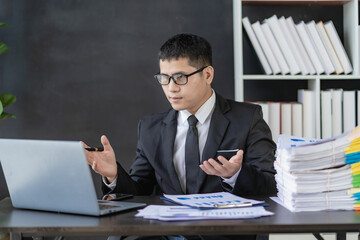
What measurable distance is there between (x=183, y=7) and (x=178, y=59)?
1371 mm

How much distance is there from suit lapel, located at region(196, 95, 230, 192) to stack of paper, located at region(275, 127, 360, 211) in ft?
1.97

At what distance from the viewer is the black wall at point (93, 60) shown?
3.51 meters

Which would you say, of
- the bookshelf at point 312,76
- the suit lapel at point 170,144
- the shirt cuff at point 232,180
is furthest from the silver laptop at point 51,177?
the bookshelf at point 312,76

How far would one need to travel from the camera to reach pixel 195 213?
1.52 m

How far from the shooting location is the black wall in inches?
138

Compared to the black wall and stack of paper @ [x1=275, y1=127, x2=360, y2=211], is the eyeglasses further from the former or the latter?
the black wall

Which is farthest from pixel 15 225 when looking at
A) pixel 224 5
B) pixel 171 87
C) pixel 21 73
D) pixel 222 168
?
pixel 224 5

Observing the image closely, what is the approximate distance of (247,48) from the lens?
355 centimetres

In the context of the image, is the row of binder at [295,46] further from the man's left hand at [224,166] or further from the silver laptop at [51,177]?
the silver laptop at [51,177]

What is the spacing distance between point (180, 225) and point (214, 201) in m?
0.29

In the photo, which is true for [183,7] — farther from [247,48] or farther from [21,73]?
[21,73]

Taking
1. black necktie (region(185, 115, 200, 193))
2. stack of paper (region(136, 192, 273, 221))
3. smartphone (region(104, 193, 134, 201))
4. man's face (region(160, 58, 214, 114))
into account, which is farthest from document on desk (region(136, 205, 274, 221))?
man's face (region(160, 58, 214, 114))

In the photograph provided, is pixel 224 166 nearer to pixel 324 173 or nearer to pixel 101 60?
pixel 324 173

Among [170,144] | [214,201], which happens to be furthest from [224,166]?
[170,144]
